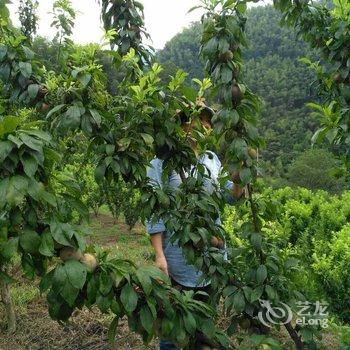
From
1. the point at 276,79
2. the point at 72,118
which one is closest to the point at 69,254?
the point at 72,118

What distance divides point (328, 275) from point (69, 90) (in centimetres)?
358

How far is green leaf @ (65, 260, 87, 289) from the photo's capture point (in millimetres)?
1194

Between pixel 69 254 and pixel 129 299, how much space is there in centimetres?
20

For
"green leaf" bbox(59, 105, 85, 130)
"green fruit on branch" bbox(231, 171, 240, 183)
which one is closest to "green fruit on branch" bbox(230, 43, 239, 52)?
"green fruit on branch" bbox(231, 171, 240, 183)

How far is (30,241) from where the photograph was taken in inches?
46.7

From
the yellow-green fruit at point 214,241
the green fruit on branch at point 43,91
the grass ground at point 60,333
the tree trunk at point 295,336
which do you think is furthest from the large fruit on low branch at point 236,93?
the grass ground at point 60,333

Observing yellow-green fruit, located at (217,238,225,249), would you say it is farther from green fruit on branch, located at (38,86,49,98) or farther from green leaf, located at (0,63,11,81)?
green leaf, located at (0,63,11,81)

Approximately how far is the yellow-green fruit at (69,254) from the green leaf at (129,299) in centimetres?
16

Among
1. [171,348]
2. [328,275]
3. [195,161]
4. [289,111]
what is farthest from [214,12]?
[289,111]

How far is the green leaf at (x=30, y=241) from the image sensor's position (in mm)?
1183

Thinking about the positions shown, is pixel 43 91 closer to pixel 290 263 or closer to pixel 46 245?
pixel 46 245

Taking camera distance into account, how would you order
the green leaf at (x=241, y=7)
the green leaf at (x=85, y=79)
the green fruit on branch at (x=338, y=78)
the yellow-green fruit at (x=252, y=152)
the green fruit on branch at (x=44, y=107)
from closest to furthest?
the green leaf at (x=85, y=79) < the green leaf at (x=241, y=7) < the yellow-green fruit at (x=252, y=152) < the green fruit on branch at (x=44, y=107) < the green fruit on branch at (x=338, y=78)

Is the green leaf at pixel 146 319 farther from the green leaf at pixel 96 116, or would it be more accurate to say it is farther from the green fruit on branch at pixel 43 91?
the green fruit on branch at pixel 43 91

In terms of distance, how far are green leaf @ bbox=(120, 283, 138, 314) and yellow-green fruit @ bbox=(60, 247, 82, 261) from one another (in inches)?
6.2
